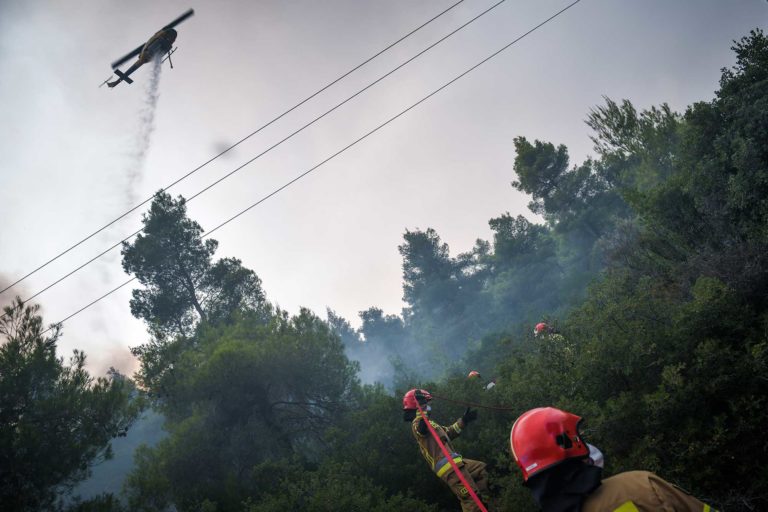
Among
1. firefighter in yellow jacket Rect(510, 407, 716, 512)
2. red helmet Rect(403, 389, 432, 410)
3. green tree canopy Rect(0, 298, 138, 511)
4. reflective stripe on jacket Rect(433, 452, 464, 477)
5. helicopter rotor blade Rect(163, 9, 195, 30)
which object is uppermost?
helicopter rotor blade Rect(163, 9, 195, 30)

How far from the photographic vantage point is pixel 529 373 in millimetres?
8594

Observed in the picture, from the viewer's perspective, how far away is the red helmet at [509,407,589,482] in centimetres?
208

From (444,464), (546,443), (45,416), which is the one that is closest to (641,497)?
(546,443)

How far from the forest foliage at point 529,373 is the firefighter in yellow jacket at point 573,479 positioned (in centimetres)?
369

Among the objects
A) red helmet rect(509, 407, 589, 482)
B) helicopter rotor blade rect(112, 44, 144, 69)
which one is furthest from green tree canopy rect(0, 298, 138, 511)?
red helmet rect(509, 407, 589, 482)

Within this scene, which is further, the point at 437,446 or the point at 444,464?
the point at 437,446

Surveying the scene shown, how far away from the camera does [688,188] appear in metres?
12.3

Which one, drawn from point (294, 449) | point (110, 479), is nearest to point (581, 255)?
point (294, 449)

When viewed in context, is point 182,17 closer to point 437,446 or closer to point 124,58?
point 124,58

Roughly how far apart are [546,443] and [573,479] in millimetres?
193

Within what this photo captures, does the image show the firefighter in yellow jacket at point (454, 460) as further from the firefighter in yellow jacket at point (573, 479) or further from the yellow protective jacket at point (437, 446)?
the firefighter in yellow jacket at point (573, 479)

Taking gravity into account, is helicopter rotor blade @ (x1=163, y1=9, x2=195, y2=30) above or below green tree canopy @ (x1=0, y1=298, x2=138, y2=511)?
above

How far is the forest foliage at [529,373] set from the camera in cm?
532

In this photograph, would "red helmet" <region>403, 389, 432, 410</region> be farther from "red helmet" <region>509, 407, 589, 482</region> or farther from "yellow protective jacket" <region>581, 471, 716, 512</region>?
"yellow protective jacket" <region>581, 471, 716, 512</region>
